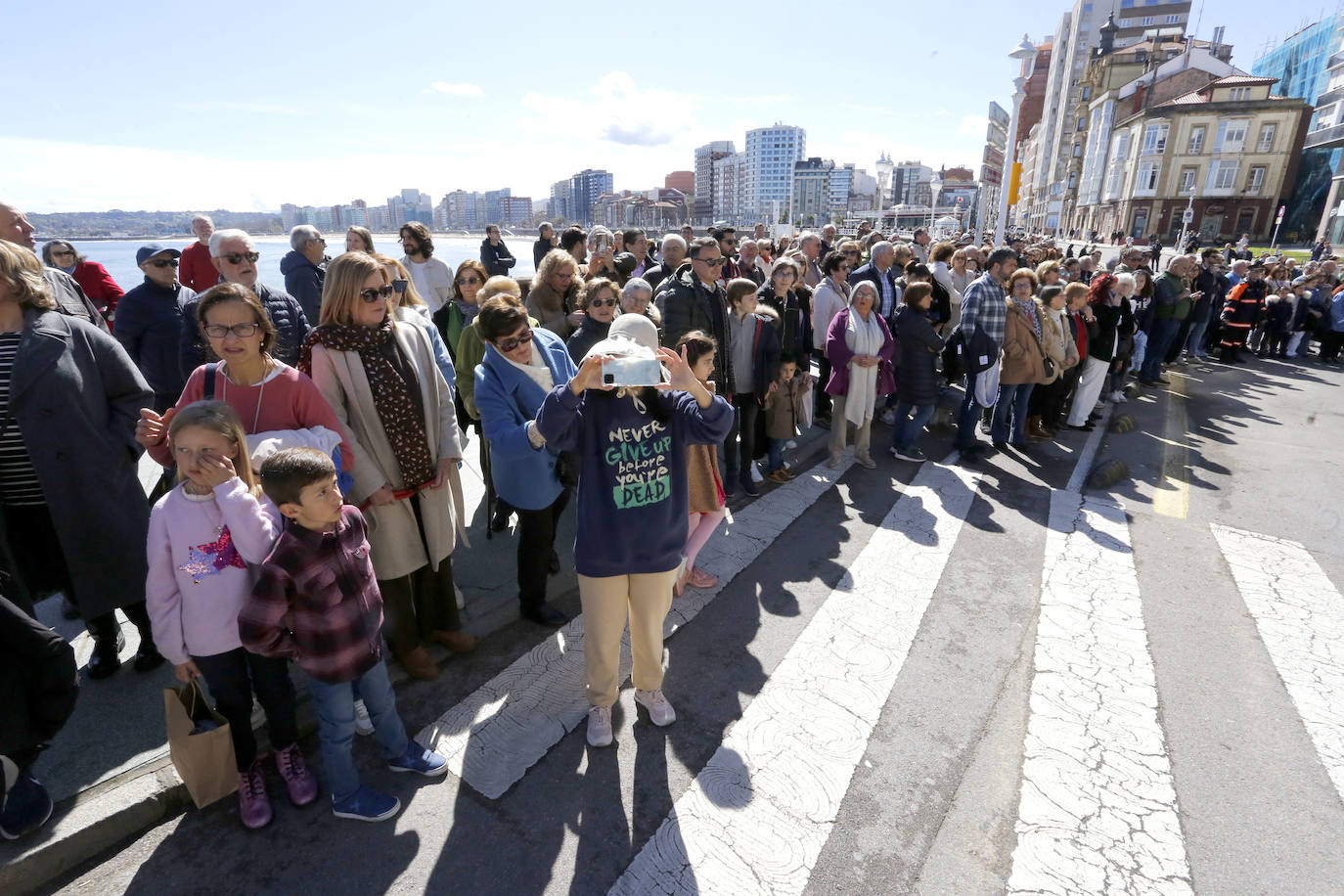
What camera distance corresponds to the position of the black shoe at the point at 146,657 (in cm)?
334

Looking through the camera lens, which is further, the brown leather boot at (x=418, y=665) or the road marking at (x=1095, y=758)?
the brown leather boot at (x=418, y=665)

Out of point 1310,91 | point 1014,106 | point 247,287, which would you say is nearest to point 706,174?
point 1310,91

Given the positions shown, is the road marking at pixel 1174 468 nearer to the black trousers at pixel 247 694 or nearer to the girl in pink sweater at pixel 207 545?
the black trousers at pixel 247 694

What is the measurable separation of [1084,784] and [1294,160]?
2633 inches

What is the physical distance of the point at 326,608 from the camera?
8.02ft

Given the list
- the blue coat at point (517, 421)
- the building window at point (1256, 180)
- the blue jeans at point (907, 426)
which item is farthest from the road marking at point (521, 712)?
the building window at point (1256, 180)

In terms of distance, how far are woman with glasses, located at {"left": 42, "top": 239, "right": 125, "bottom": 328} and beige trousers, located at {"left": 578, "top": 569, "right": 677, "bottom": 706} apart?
558cm

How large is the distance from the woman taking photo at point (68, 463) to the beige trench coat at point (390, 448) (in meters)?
0.99

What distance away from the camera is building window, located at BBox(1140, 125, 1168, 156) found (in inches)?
2032

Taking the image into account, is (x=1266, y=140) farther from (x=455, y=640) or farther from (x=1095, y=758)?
(x=455, y=640)

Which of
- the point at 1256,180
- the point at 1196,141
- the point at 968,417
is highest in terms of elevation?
the point at 1196,141

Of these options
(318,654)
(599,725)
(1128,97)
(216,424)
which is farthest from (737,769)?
(1128,97)

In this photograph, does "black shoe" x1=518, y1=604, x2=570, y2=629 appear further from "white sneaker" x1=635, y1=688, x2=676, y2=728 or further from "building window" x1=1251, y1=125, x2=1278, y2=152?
"building window" x1=1251, y1=125, x2=1278, y2=152

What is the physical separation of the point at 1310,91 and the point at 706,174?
150373 mm
